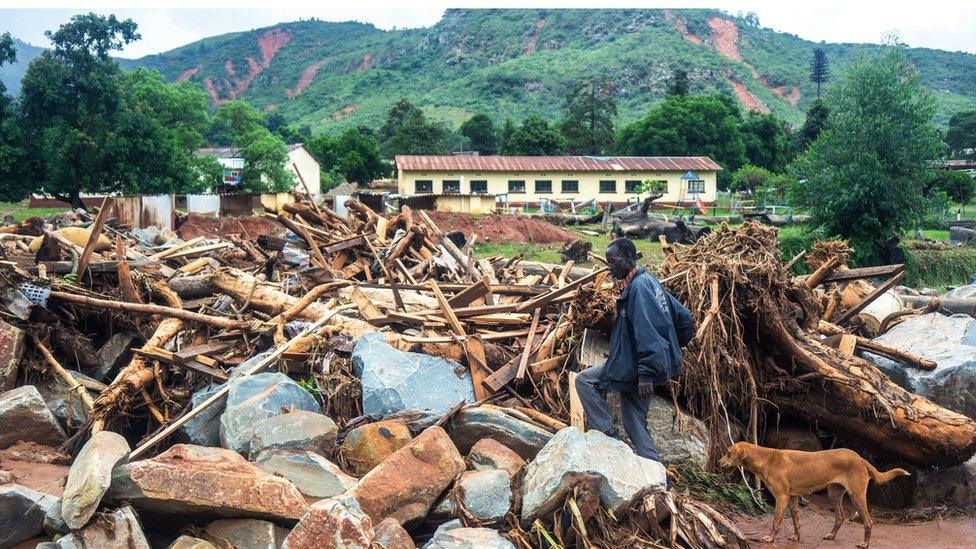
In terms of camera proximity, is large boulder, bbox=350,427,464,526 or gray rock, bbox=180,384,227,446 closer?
large boulder, bbox=350,427,464,526

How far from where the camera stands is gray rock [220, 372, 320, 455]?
20.3 feet

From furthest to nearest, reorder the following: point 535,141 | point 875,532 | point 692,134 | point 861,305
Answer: point 535,141 → point 692,134 → point 861,305 → point 875,532

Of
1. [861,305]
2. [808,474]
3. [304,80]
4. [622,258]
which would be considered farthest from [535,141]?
[304,80]

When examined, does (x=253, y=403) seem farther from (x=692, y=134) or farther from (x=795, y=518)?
(x=692, y=134)

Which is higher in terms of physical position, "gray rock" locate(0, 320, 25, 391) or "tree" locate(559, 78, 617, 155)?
"tree" locate(559, 78, 617, 155)

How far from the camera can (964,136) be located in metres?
63.8

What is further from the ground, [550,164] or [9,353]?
[550,164]

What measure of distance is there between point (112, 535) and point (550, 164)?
150 feet

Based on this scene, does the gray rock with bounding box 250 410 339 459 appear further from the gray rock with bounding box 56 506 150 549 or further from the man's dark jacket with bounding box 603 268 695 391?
the man's dark jacket with bounding box 603 268 695 391

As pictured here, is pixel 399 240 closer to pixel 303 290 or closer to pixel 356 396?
pixel 303 290

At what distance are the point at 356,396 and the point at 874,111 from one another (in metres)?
19.7

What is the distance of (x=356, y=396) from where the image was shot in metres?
7.05

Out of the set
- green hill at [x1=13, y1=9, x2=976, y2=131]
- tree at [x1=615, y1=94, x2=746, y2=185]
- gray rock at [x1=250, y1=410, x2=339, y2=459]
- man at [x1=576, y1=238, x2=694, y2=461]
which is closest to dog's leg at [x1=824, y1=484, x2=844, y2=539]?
man at [x1=576, y1=238, x2=694, y2=461]

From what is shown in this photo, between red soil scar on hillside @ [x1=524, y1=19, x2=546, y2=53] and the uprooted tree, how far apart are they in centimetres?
12462
